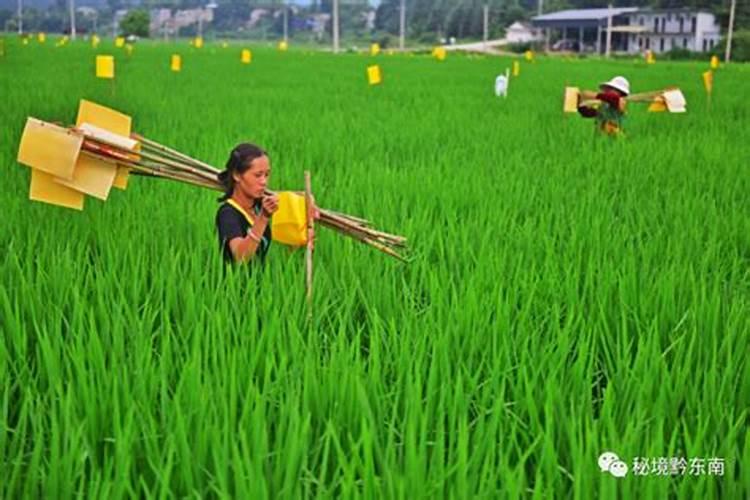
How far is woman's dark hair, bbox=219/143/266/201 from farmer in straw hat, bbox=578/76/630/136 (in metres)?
3.59

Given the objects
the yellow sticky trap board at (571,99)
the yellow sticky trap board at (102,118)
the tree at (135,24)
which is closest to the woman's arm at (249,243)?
the yellow sticky trap board at (102,118)

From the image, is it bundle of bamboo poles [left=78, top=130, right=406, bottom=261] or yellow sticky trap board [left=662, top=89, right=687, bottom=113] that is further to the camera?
yellow sticky trap board [left=662, top=89, right=687, bottom=113]

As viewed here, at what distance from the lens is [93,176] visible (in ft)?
6.79

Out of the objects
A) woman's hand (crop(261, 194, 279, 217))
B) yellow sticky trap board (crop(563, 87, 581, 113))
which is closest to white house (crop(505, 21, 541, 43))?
yellow sticky trap board (crop(563, 87, 581, 113))

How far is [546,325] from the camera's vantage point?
2.20 m

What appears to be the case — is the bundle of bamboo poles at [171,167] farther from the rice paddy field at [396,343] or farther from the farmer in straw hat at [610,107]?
the farmer in straw hat at [610,107]

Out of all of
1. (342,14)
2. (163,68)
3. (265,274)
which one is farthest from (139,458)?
(342,14)

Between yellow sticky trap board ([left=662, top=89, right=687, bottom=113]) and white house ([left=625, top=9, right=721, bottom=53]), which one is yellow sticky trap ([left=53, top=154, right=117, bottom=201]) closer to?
yellow sticky trap board ([left=662, top=89, right=687, bottom=113])

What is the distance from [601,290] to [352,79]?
38.2 ft

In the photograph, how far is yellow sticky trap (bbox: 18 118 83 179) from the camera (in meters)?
1.95

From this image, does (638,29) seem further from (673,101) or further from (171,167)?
(171,167)

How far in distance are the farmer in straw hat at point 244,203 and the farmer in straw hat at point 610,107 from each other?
11.7ft

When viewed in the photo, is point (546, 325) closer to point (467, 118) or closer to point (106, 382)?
point (106, 382)

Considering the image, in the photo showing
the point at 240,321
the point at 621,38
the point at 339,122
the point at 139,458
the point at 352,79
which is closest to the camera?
the point at 139,458
